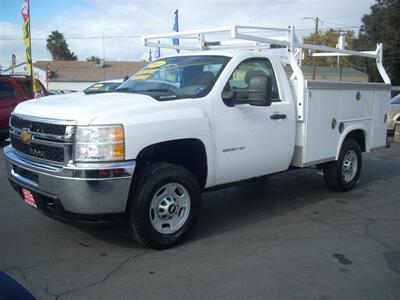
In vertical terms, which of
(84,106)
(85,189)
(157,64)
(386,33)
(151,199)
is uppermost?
(386,33)

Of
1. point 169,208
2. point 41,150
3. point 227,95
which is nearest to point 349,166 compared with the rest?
point 227,95

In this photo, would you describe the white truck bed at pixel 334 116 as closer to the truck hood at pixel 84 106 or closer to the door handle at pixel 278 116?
the door handle at pixel 278 116

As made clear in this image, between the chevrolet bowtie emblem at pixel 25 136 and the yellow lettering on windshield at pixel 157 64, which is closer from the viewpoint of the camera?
the chevrolet bowtie emblem at pixel 25 136

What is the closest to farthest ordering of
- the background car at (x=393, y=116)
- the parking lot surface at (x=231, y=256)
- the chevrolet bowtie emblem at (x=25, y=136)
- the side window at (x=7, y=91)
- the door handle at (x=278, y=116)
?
1. the parking lot surface at (x=231, y=256)
2. the chevrolet bowtie emblem at (x=25, y=136)
3. the door handle at (x=278, y=116)
4. the side window at (x=7, y=91)
5. the background car at (x=393, y=116)

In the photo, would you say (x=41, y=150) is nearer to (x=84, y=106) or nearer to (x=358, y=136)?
(x=84, y=106)

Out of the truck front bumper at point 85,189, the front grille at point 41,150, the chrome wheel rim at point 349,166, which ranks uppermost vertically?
the front grille at point 41,150

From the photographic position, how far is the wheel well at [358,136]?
23.8ft

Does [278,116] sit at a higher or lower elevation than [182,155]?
higher

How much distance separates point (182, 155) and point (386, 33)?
46.0m

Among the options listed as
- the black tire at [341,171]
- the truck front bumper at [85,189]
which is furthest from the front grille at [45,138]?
the black tire at [341,171]

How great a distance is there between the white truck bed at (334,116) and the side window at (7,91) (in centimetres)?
912

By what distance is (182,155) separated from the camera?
4988 mm

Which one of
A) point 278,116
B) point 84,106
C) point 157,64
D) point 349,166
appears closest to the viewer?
point 84,106

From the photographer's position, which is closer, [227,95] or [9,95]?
[227,95]
